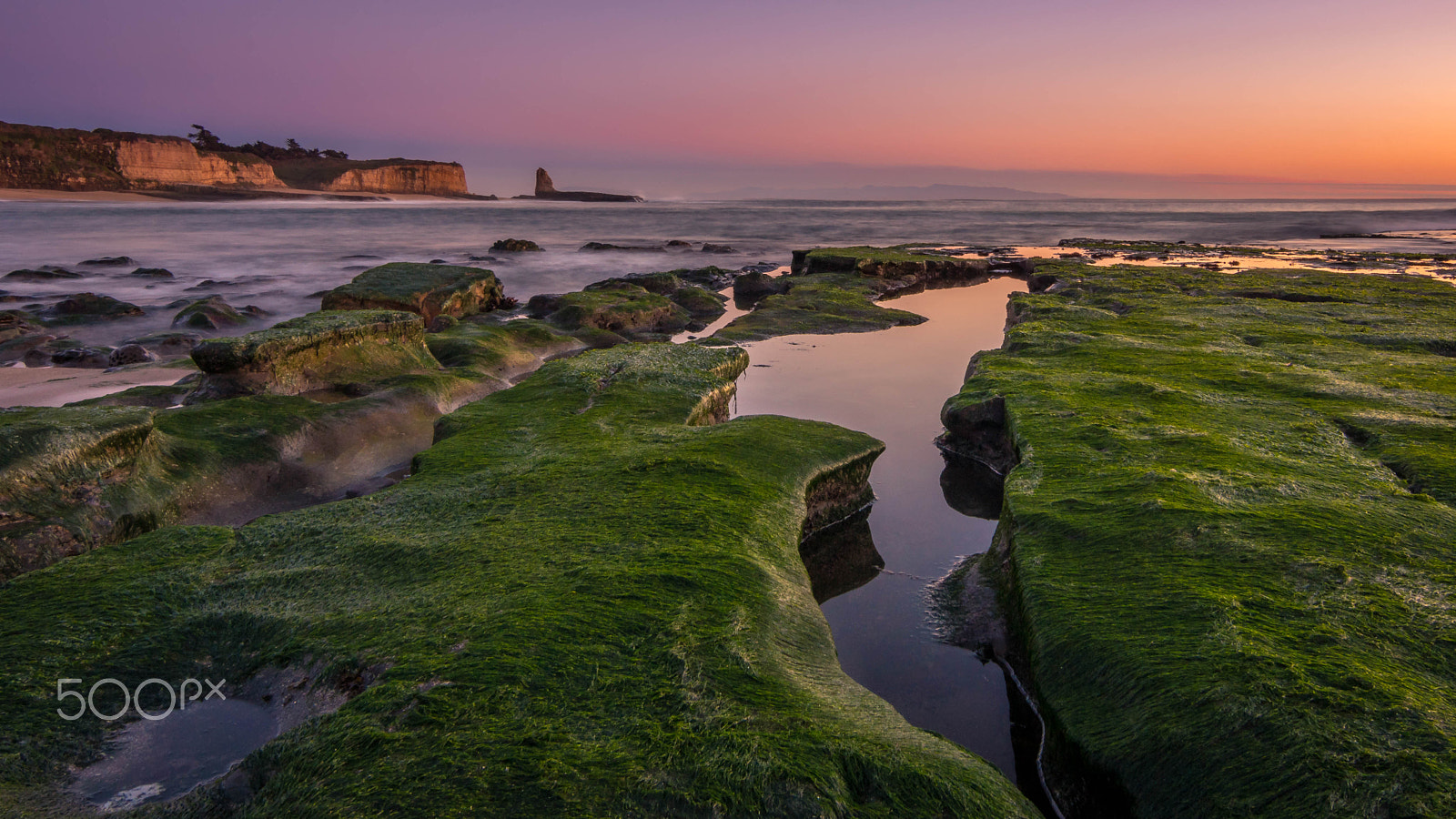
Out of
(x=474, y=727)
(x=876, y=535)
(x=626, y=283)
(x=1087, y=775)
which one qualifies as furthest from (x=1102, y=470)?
(x=626, y=283)

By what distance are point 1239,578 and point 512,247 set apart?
4625 centimetres

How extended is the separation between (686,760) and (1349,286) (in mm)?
27660

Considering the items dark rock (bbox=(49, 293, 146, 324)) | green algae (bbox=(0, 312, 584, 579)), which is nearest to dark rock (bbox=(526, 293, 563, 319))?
green algae (bbox=(0, 312, 584, 579))

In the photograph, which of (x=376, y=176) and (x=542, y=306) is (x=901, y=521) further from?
(x=376, y=176)

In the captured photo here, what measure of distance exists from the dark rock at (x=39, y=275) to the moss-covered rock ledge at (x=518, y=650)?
106 feet

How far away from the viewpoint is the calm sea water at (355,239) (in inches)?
1112

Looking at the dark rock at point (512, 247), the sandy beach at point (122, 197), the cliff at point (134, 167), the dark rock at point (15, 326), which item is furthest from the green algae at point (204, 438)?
the cliff at point (134, 167)

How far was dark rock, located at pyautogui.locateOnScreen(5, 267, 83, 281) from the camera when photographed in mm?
28125

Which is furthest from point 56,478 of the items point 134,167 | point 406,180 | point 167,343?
point 406,180

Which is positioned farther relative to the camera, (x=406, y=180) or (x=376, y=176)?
(x=406, y=180)

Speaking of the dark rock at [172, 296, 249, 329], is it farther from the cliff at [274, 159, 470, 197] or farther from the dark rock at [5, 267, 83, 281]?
the cliff at [274, 159, 470, 197]

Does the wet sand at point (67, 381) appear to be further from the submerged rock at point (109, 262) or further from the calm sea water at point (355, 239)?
the submerged rock at point (109, 262)

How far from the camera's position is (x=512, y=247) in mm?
46188

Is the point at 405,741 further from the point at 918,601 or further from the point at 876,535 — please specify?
the point at 876,535
